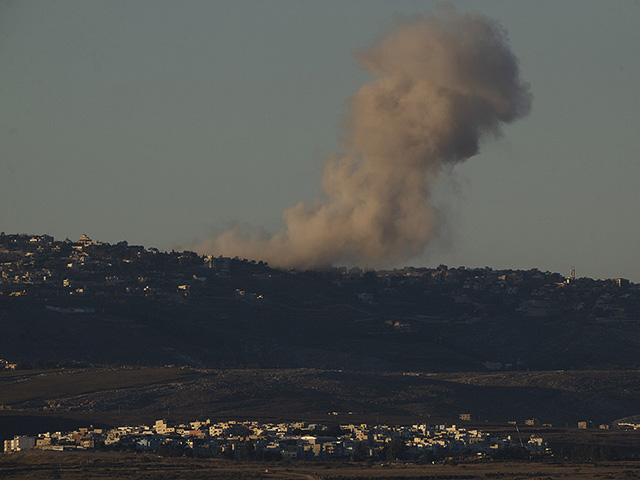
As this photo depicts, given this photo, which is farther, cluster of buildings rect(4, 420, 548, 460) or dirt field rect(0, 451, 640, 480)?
cluster of buildings rect(4, 420, 548, 460)

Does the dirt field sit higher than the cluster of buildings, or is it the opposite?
the cluster of buildings

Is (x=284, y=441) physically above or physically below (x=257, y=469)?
above

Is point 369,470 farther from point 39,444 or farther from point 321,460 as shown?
point 39,444

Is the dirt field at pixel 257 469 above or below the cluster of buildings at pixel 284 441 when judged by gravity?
below

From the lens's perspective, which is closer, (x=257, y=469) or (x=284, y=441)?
(x=257, y=469)
